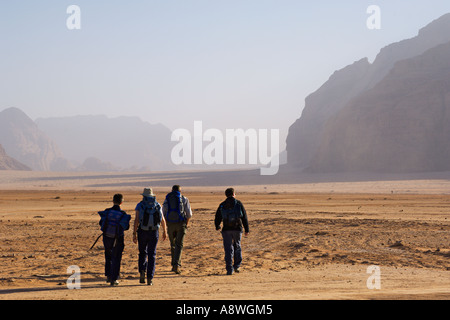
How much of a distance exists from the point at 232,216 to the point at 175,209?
1.26 m

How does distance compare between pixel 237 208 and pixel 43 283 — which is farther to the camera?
pixel 237 208

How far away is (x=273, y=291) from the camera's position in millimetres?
9203

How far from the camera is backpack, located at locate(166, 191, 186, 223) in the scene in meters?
11.5

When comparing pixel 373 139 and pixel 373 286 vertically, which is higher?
pixel 373 139

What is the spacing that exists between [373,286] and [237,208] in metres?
3.30

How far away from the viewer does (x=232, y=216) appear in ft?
37.4

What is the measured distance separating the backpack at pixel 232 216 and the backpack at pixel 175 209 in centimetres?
89

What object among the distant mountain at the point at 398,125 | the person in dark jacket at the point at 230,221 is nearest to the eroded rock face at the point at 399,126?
the distant mountain at the point at 398,125

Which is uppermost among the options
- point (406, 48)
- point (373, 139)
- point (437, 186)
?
point (406, 48)

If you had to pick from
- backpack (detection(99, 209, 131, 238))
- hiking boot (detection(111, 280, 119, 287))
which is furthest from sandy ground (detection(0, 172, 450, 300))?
backpack (detection(99, 209, 131, 238))

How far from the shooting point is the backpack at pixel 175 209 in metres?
11.5

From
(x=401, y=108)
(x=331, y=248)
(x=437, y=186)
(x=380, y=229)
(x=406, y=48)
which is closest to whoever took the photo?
(x=331, y=248)
